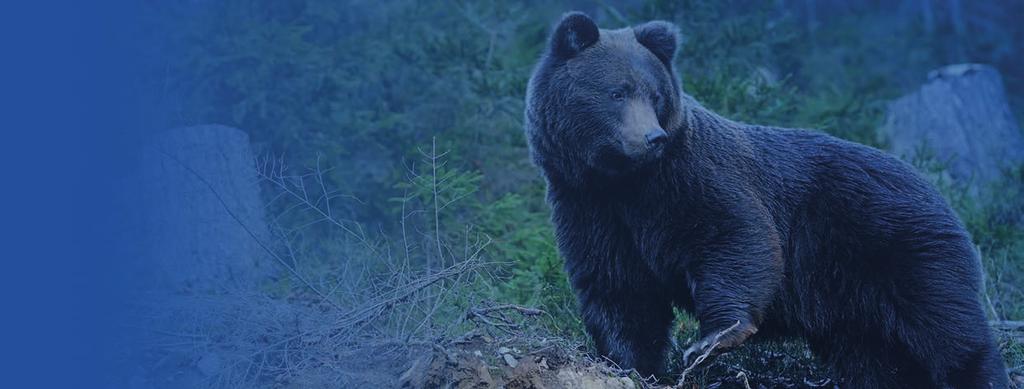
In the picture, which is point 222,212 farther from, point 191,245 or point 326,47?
point 326,47

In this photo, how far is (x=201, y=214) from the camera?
279 inches

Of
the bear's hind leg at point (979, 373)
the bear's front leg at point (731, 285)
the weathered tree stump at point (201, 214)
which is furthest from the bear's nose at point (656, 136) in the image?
the weathered tree stump at point (201, 214)

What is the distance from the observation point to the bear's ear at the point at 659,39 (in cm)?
508

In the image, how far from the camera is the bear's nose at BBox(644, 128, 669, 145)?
14.8ft

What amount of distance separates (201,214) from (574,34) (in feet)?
11.4

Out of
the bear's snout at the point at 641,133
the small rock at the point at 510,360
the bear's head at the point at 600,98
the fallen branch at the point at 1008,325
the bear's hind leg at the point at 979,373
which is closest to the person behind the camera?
the small rock at the point at 510,360

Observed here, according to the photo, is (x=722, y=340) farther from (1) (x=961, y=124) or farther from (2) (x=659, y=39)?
(1) (x=961, y=124)

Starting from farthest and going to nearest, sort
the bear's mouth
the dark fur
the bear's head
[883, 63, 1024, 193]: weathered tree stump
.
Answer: [883, 63, 1024, 193]: weathered tree stump < the dark fur < the bear's head < the bear's mouth

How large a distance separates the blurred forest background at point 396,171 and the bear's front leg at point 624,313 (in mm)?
196

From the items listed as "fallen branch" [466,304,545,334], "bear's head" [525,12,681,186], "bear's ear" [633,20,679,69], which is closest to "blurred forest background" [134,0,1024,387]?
Result: "fallen branch" [466,304,545,334]

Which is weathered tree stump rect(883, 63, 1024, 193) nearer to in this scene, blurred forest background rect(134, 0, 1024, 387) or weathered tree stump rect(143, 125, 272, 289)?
blurred forest background rect(134, 0, 1024, 387)

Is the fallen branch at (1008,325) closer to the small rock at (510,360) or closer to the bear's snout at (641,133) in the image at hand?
the bear's snout at (641,133)

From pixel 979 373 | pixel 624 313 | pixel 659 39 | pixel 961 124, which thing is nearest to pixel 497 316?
pixel 624 313

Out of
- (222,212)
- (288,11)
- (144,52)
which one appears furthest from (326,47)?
(222,212)
